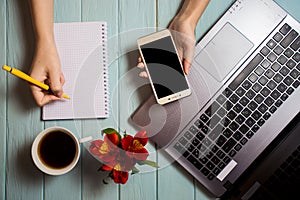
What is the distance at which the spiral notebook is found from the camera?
2.85 feet

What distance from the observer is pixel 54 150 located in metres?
0.82

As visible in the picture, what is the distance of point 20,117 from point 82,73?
158 millimetres

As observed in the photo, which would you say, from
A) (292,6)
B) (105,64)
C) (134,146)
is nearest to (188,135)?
(134,146)

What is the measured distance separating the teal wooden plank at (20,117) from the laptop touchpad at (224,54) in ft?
1.17

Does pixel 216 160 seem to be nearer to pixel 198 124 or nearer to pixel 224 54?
pixel 198 124

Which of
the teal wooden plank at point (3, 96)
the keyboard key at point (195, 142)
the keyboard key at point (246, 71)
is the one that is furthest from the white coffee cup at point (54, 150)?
the keyboard key at point (246, 71)

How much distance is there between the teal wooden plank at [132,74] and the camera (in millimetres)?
865

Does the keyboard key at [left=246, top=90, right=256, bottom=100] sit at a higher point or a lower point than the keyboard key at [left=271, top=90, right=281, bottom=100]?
lower

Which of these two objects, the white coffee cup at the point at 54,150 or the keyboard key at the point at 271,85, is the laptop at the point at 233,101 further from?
the white coffee cup at the point at 54,150

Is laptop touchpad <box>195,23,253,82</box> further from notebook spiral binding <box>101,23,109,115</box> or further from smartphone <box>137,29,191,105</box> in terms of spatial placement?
notebook spiral binding <box>101,23,109,115</box>

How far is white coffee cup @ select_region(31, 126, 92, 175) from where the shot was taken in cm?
81

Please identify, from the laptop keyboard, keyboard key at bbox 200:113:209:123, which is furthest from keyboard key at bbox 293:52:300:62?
keyboard key at bbox 200:113:209:123

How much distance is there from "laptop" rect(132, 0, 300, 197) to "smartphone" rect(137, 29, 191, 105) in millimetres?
23

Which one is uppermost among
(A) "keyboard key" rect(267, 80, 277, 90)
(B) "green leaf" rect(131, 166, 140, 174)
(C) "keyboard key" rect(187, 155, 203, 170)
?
(A) "keyboard key" rect(267, 80, 277, 90)
